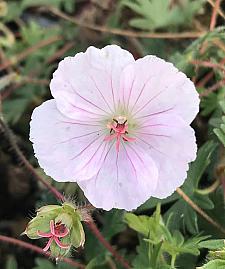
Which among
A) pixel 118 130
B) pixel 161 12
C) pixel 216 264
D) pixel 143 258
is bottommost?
pixel 143 258

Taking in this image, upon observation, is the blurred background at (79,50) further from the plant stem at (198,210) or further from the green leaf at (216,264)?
the green leaf at (216,264)

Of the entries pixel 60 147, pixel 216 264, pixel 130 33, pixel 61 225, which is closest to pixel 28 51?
pixel 130 33

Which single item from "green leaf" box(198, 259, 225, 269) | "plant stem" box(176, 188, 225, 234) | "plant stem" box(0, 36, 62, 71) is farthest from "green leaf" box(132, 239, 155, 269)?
"plant stem" box(0, 36, 62, 71)

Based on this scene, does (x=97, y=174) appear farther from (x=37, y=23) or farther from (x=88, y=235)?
(x=37, y=23)

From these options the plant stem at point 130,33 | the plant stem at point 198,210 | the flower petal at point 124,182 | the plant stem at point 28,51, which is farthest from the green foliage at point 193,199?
the plant stem at point 28,51

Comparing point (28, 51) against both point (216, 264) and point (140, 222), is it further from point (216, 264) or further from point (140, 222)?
point (216, 264)

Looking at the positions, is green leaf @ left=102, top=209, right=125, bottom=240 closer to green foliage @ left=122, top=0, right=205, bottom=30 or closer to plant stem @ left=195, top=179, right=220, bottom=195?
plant stem @ left=195, top=179, right=220, bottom=195

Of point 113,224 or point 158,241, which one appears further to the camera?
point 113,224

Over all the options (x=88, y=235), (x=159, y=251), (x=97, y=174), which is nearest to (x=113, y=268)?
(x=88, y=235)
